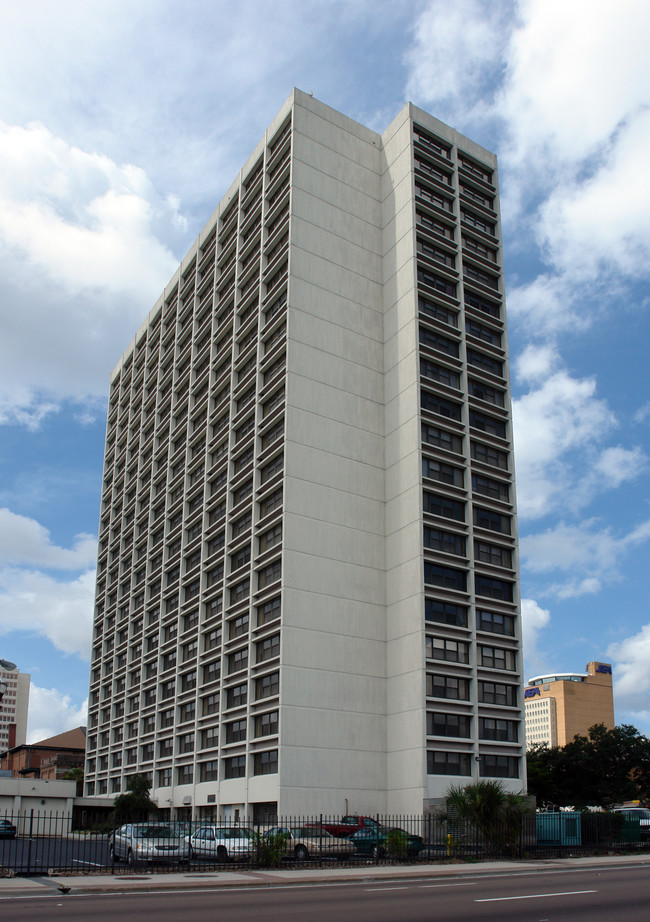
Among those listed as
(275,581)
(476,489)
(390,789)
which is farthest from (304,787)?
(476,489)

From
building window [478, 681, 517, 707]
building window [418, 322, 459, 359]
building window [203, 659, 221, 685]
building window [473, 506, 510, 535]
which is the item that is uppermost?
building window [418, 322, 459, 359]

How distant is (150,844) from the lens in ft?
108

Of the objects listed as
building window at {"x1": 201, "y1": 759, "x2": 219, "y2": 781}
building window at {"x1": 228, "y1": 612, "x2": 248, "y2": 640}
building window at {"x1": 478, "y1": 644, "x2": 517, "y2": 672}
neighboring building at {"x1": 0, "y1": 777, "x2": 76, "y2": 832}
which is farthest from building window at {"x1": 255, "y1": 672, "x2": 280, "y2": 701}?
neighboring building at {"x1": 0, "y1": 777, "x2": 76, "y2": 832}

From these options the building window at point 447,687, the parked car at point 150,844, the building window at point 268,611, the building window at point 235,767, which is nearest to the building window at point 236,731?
the building window at point 235,767

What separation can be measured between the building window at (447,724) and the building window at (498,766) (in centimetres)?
227

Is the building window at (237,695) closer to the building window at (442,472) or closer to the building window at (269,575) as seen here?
the building window at (269,575)

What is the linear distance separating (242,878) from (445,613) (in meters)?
33.2

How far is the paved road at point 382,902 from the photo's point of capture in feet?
57.3

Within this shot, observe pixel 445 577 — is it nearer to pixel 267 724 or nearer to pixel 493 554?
pixel 493 554

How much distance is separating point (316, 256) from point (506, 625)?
30.5 meters

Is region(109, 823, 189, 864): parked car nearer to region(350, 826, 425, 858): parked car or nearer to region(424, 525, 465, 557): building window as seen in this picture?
region(350, 826, 425, 858): parked car

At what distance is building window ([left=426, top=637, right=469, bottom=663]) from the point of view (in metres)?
56.8

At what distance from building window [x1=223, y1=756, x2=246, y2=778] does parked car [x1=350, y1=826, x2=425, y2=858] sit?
22.9 m

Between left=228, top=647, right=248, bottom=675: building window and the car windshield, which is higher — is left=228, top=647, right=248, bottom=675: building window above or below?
above
